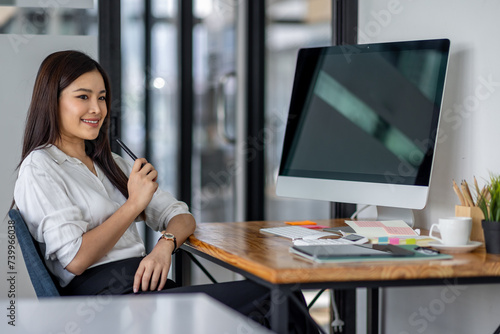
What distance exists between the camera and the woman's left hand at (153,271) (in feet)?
5.00

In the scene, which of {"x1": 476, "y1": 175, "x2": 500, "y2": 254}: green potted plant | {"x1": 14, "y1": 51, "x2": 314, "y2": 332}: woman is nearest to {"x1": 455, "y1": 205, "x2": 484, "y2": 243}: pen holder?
{"x1": 476, "y1": 175, "x2": 500, "y2": 254}: green potted plant

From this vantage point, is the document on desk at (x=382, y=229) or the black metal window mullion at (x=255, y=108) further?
the black metal window mullion at (x=255, y=108)

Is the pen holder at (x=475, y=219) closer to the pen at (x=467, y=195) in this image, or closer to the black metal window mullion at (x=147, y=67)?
the pen at (x=467, y=195)

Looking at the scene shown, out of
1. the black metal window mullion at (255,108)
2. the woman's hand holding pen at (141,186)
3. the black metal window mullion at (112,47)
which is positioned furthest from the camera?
the black metal window mullion at (255,108)

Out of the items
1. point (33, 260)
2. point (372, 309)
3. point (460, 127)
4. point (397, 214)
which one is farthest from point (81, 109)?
point (372, 309)

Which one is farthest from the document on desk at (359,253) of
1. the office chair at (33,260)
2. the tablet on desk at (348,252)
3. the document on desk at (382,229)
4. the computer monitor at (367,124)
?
the office chair at (33,260)

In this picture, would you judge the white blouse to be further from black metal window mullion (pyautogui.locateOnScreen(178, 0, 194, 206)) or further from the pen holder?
black metal window mullion (pyautogui.locateOnScreen(178, 0, 194, 206))

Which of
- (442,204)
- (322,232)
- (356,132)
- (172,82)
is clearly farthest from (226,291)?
(172,82)

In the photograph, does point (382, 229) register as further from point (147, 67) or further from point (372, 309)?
point (147, 67)

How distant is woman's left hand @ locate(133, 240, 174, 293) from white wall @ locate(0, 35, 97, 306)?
939 millimetres

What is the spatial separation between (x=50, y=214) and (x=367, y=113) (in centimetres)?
96

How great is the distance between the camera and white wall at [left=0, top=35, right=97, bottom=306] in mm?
2277

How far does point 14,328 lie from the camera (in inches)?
31.9

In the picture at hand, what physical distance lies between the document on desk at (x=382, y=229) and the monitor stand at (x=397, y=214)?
85 mm
